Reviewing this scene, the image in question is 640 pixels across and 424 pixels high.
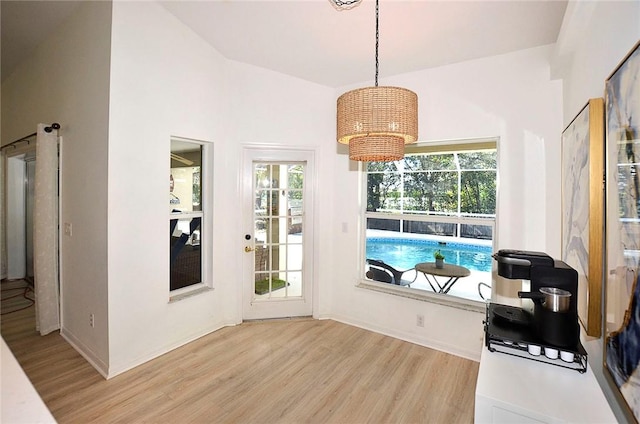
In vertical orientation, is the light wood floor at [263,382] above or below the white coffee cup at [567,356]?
below

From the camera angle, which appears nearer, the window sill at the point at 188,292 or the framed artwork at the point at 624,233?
the framed artwork at the point at 624,233

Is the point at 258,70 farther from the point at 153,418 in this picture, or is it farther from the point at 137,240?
the point at 153,418

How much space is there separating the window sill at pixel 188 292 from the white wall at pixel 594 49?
9.78ft

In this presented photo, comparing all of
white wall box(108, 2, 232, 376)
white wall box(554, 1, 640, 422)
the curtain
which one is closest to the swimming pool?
white wall box(554, 1, 640, 422)

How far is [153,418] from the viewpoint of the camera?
1.94 meters

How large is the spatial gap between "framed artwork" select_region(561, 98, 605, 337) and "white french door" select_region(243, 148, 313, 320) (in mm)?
2393

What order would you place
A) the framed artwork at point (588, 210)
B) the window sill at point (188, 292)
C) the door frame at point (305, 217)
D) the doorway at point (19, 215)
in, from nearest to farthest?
the framed artwork at point (588, 210), the window sill at point (188, 292), the door frame at point (305, 217), the doorway at point (19, 215)

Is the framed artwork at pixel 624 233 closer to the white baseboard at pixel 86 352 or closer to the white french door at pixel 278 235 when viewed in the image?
the white french door at pixel 278 235

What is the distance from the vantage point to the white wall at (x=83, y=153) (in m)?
2.36

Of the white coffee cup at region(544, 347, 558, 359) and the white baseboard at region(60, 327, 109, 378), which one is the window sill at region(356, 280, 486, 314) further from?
the white baseboard at region(60, 327, 109, 378)

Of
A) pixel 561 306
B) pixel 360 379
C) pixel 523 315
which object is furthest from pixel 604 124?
pixel 360 379

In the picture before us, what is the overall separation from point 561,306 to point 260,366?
2.17m

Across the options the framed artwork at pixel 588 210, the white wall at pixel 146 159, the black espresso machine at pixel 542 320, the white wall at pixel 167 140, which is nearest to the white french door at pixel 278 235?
the white wall at pixel 167 140

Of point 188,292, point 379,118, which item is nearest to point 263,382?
point 188,292
